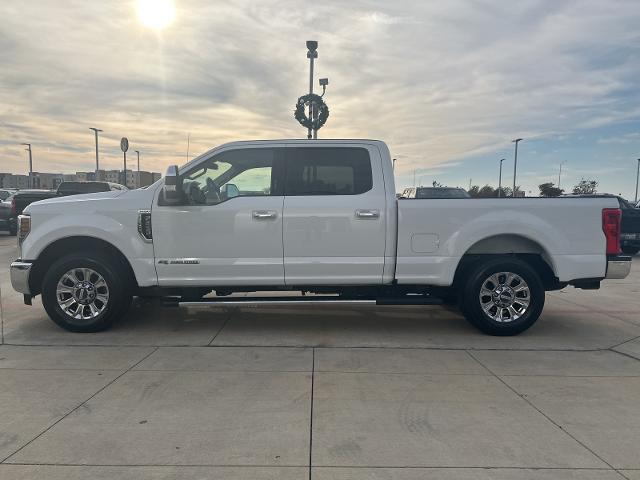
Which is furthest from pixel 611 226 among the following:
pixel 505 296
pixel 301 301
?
pixel 301 301

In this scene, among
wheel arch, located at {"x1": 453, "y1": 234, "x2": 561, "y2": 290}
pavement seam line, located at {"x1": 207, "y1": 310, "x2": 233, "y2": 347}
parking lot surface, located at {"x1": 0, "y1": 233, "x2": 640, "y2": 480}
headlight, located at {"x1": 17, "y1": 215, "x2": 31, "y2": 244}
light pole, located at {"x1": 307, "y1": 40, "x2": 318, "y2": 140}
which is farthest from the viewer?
light pole, located at {"x1": 307, "y1": 40, "x2": 318, "y2": 140}

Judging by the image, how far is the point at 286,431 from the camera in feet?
10.9

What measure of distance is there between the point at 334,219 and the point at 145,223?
2079 mm

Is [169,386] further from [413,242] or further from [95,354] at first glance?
[413,242]

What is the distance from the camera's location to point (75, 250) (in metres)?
5.57

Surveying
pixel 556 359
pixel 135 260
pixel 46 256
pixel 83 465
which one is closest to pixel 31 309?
pixel 46 256

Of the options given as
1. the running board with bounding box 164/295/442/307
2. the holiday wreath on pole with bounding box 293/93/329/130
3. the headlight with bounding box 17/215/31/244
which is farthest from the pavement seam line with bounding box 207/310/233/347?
the holiday wreath on pole with bounding box 293/93/329/130

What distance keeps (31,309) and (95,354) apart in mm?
2505

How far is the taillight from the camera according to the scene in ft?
17.7

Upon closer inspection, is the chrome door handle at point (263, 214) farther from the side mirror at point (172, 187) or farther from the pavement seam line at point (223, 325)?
the pavement seam line at point (223, 325)

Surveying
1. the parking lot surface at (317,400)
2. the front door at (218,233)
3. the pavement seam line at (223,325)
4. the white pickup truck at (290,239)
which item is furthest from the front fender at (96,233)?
the pavement seam line at (223,325)

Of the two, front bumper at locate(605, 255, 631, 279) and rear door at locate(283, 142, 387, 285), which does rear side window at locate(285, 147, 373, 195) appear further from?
front bumper at locate(605, 255, 631, 279)

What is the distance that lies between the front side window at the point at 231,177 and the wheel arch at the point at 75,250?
3.56 ft

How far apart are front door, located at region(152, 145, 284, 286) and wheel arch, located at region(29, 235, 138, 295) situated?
419mm
